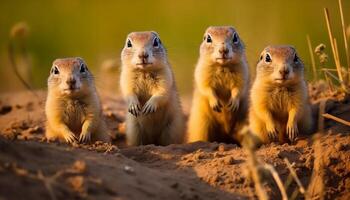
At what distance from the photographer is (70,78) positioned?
316 inches

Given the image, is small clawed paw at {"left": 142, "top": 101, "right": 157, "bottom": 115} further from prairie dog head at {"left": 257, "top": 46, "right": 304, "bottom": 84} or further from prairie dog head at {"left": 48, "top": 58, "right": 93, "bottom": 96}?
prairie dog head at {"left": 257, "top": 46, "right": 304, "bottom": 84}

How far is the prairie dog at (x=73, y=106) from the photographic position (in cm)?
814

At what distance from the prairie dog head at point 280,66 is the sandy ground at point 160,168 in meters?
0.66

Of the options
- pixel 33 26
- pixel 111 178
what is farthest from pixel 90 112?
pixel 33 26

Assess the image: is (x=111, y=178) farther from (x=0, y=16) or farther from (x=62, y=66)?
(x=0, y=16)

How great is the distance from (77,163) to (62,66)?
2596 millimetres

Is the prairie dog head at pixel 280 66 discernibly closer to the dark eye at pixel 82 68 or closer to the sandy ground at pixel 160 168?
the sandy ground at pixel 160 168

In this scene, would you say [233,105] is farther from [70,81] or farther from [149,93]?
[70,81]

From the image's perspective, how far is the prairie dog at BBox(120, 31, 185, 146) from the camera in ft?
28.3

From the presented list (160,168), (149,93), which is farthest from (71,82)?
(160,168)

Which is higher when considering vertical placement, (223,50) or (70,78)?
(223,50)

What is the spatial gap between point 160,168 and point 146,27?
33.7 ft

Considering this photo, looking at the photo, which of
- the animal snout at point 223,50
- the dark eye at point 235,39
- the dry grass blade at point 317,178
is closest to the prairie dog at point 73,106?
the animal snout at point 223,50

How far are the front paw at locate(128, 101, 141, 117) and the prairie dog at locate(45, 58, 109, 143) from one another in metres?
0.38
